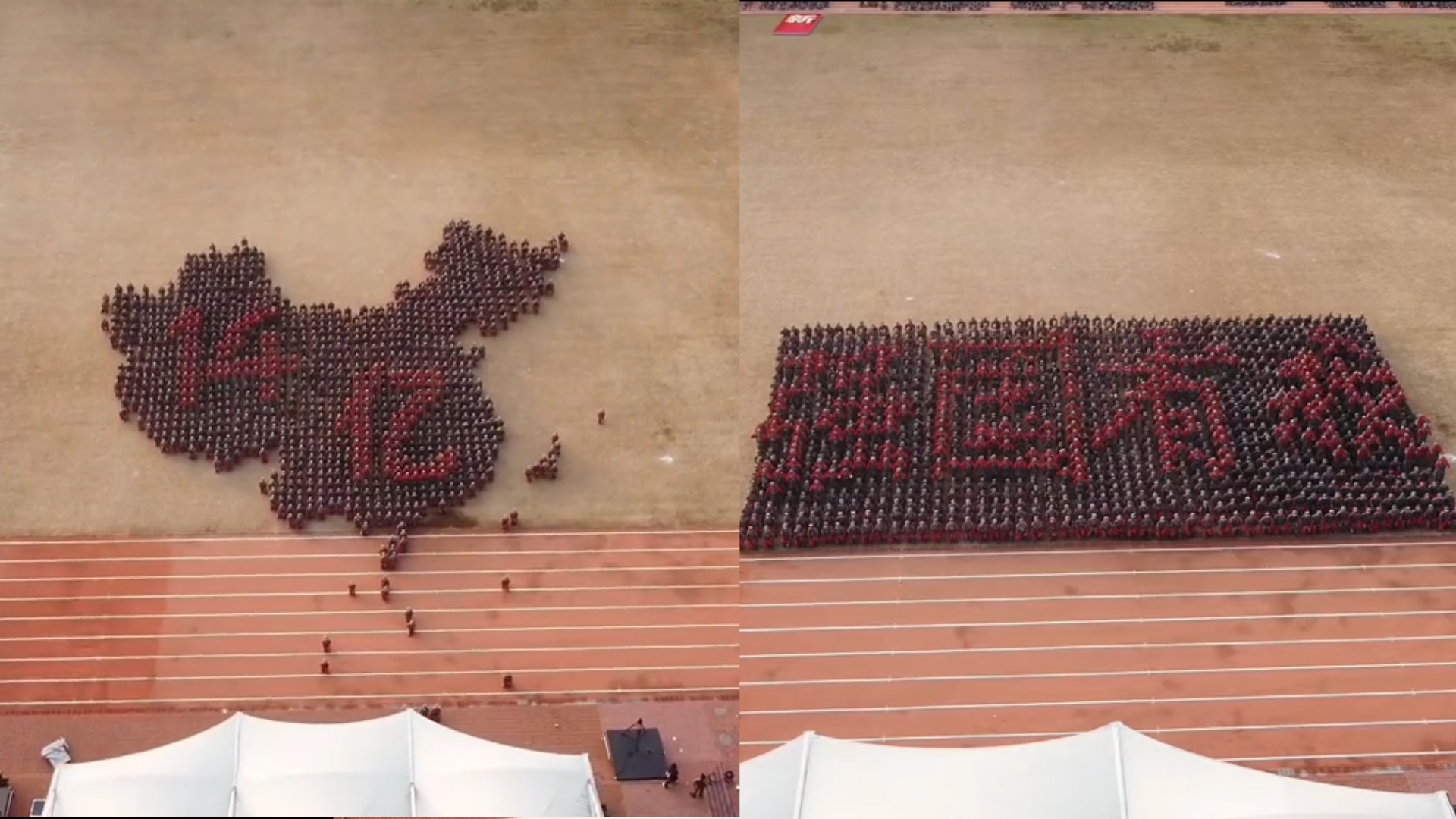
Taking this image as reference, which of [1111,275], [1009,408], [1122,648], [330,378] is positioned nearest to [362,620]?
[330,378]

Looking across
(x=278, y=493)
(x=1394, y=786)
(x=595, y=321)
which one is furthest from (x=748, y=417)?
(x=1394, y=786)

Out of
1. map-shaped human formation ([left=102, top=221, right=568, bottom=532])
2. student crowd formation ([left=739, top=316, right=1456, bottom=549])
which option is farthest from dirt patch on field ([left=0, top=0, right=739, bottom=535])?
student crowd formation ([left=739, top=316, right=1456, bottom=549])

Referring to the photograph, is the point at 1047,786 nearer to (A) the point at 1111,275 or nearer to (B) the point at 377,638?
(B) the point at 377,638

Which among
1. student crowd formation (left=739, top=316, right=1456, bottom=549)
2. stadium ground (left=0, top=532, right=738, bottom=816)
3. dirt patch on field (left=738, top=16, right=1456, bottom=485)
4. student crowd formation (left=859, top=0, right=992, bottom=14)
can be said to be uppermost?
student crowd formation (left=859, top=0, right=992, bottom=14)

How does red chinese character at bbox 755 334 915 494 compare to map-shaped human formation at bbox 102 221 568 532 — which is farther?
map-shaped human formation at bbox 102 221 568 532

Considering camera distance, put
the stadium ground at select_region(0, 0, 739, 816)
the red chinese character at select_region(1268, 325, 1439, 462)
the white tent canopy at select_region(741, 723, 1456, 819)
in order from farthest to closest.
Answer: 1. the red chinese character at select_region(1268, 325, 1439, 462)
2. the stadium ground at select_region(0, 0, 739, 816)
3. the white tent canopy at select_region(741, 723, 1456, 819)

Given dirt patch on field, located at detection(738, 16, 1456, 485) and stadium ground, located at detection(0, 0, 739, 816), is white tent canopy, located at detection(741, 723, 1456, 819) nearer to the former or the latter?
stadium ground, located at detection(0, 0, 739, 816)

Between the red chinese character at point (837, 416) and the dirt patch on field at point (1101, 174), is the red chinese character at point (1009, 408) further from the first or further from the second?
the dirt patch on field at point (1101, 174)
